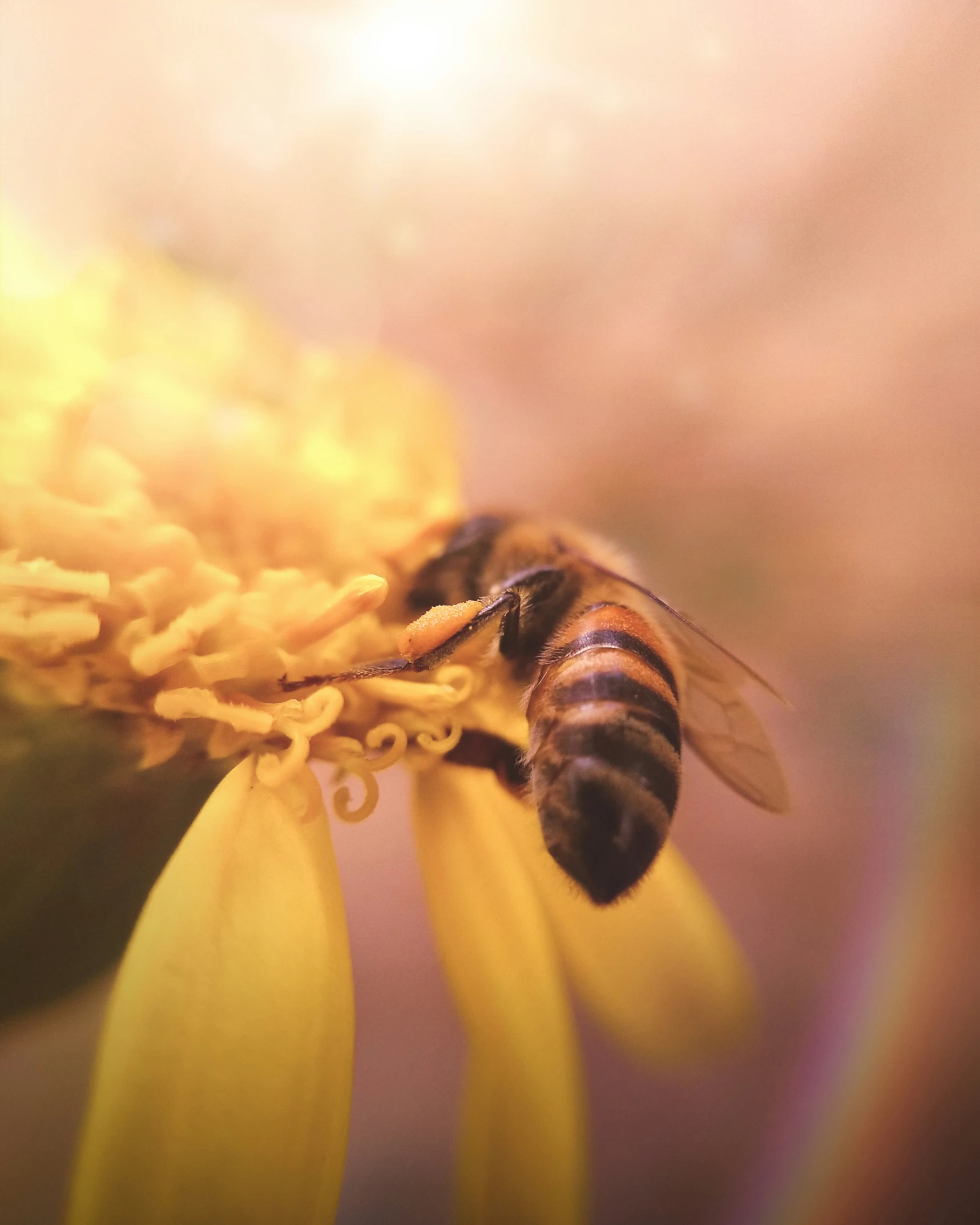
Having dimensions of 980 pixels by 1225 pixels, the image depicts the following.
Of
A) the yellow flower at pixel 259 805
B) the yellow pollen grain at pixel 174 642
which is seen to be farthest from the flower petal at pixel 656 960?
the yellow pollen grain at pixel 174 642

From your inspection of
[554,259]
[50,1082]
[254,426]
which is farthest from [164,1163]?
[554,259]

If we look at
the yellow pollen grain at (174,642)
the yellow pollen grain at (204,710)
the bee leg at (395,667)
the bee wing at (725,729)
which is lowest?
the bee wing at (725,729)

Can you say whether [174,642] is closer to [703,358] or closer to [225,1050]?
[225,1050]

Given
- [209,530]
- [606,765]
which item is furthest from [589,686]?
[209,530]

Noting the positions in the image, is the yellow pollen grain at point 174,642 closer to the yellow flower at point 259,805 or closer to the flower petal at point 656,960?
the yellow flower at point 259,805

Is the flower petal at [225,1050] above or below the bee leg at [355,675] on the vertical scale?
below

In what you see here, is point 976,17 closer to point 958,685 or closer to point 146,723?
point 958,685
